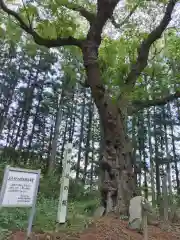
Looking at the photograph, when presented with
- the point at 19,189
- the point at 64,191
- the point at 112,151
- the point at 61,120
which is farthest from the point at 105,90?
the point at 61,120

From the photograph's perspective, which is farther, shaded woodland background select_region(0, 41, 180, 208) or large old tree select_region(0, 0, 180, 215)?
shaded woodland background select_region(0, 41, 180, 208)

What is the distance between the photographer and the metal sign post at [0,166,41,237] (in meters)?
3.07

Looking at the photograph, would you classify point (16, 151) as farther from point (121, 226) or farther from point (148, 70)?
point (121, 226)

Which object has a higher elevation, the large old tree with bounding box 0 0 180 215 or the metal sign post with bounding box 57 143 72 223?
the large old tree with bounding box 0 0 180 215

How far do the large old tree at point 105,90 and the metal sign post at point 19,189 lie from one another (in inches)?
80.0

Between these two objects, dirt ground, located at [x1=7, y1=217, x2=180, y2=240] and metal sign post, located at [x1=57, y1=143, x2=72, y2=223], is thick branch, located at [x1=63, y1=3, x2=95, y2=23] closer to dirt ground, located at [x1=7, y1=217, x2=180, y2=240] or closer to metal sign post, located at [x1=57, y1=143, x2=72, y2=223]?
metal sign post, located at [x1=57, y1=143, x2=72, y2=223]

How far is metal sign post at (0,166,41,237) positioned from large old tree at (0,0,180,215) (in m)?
2.03

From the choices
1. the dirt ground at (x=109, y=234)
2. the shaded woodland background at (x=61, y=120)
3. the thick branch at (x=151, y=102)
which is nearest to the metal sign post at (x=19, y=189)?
the dirt ground at (x=109, y=234)

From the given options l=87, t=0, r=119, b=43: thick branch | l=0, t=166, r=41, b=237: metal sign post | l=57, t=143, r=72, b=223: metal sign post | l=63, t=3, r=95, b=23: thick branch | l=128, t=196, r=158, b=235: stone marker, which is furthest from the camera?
l=63, t=3, r=95, b=23: thick branch

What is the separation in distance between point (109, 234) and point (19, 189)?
4.78ft

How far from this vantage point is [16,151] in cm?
1470

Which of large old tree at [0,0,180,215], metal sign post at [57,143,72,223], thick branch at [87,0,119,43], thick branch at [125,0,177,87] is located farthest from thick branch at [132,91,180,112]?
A: metal sign post at [57,143,72,223]

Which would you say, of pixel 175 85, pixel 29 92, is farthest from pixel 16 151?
pixel 175 85

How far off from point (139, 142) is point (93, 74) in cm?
1268
